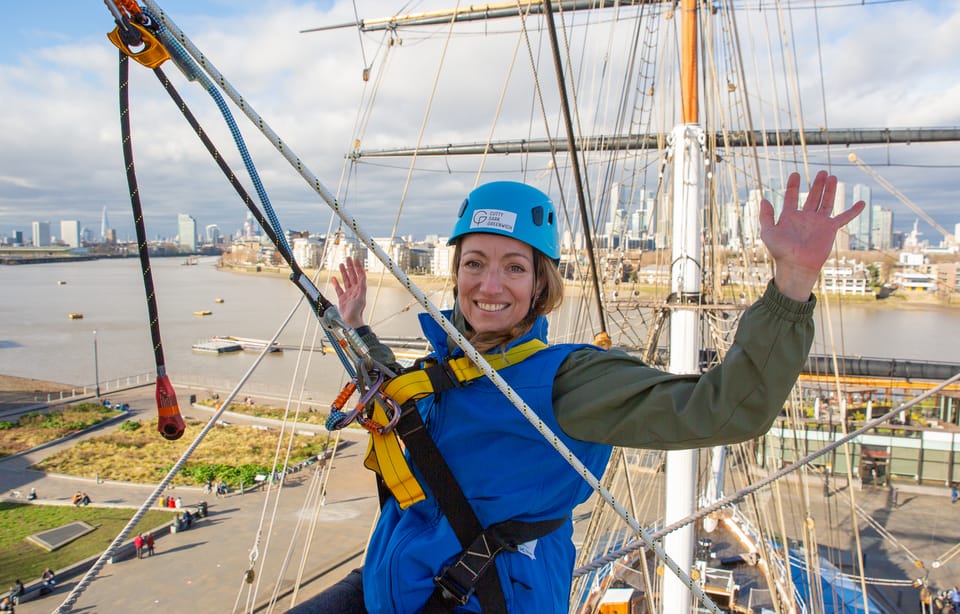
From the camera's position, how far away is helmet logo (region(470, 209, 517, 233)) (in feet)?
4.08

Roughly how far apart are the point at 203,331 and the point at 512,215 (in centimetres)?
3995

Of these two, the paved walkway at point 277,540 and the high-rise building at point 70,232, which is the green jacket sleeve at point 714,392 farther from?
the high-rise building at point 70,232

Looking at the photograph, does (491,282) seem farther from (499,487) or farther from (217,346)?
(217,346)

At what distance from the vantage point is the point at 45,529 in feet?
37.0

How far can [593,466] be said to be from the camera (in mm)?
1212

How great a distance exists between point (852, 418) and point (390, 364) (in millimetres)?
15831

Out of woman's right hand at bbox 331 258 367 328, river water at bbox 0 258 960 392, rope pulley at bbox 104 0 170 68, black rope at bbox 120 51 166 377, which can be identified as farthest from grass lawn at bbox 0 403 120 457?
rope pulley at bbox 104 0 170 68

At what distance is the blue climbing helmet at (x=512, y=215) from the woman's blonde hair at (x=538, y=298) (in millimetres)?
24

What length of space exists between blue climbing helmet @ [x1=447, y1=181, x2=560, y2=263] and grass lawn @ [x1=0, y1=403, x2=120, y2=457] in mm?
19145

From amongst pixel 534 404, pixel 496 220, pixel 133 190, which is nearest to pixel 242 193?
pixel 133 190

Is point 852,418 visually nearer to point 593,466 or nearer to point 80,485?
point 593,466

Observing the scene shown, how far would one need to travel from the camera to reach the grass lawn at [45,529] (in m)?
9.79

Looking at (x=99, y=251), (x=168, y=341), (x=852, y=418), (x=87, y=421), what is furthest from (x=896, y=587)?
(x=99, y=251)

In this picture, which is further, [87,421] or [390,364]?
[87,421]
